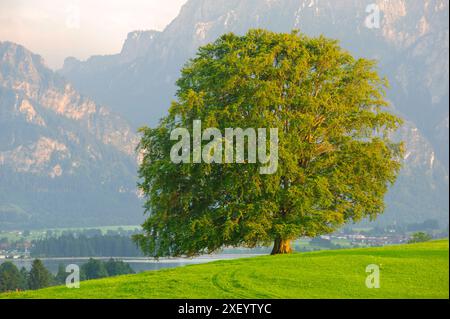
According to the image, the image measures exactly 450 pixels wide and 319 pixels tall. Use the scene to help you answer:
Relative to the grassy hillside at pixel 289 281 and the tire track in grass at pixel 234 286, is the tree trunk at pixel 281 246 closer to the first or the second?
the grassy hillside at pixel 289 281

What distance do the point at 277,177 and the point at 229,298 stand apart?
18.7 meters

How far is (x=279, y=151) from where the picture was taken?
46.3m

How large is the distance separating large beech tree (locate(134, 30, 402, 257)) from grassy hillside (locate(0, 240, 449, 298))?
7.54m

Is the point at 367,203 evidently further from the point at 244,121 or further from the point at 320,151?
the point at 244,121

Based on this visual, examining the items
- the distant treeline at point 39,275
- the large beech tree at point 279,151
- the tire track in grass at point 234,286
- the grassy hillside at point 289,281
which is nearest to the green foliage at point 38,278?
the distant treeline at point 39,275

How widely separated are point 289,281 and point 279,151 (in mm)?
15711

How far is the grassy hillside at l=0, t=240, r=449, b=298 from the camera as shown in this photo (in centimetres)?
2902

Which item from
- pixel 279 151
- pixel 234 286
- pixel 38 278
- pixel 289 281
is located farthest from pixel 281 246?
pixel 38 278

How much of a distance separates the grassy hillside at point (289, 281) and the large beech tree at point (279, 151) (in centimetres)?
754

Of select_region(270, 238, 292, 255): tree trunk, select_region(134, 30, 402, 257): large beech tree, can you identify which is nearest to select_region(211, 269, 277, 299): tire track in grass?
select_region(134, 30, 402, 257): large beech tree

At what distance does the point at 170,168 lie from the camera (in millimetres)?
47219

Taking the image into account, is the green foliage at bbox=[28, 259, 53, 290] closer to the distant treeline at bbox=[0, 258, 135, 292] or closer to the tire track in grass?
the distant treeline at bbox=[0, 258, 135, 292]

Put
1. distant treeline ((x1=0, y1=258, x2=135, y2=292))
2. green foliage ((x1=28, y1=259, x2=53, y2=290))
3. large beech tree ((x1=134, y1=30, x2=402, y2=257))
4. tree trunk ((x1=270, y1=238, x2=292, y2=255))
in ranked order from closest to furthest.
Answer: large beech tree ((x1=134, y1=30, x2=402, y2=257)) < tree trunk ((x1=270, y1=238, x2=292, y2=255)) < distant treeline ((x1=0, y1=258, x2=135, y2=292)) < green foliage ((x1=28, y1=259, x2=53, y2=290))

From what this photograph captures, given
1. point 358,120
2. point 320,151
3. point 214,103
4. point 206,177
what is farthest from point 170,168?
point 358,120
